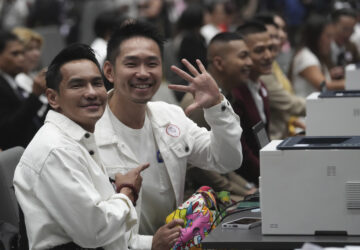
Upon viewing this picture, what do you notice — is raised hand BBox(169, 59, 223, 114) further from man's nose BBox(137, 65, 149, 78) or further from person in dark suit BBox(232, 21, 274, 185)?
person in dark suit BBox(232, 21, 274, 185)

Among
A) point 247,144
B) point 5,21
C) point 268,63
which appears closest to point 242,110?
point 247,144

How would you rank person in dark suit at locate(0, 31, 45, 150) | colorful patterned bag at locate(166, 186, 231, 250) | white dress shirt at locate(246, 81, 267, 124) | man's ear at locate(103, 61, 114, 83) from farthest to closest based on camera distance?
person in dark suit at locate(0, 31, 45, 150)
white dress shirt at locate(246, 81, 267, 124)
man's ear at locate(103, 61, 114, 83)
colorful patterned bag at locate(166, 186, 231, 250)

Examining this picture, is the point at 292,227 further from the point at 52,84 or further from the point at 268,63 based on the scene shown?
the point at 268,63

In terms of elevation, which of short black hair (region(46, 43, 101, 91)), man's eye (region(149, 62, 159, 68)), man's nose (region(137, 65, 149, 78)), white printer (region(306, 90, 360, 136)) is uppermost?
short black hair (region(46, 43, 101, 91))

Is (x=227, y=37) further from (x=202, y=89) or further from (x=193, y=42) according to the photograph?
(x=202, y=89)

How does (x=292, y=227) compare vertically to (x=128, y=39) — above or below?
below

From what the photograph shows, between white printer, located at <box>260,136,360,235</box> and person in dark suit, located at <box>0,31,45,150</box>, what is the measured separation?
270 cm

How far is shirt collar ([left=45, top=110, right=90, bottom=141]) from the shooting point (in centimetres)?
315

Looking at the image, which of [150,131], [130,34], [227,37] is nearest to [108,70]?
[130,34]

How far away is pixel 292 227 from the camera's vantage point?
306cm

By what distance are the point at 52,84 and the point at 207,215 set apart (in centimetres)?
92

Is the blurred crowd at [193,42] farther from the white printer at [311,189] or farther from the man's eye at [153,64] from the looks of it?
→ the white printer at [311,189]

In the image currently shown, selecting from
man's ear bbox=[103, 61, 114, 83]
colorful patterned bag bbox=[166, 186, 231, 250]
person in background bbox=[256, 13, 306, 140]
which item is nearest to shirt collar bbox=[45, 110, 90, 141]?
colorful patterned bag bbox=[166, 186, 231, 250]

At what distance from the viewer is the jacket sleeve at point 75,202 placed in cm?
295
